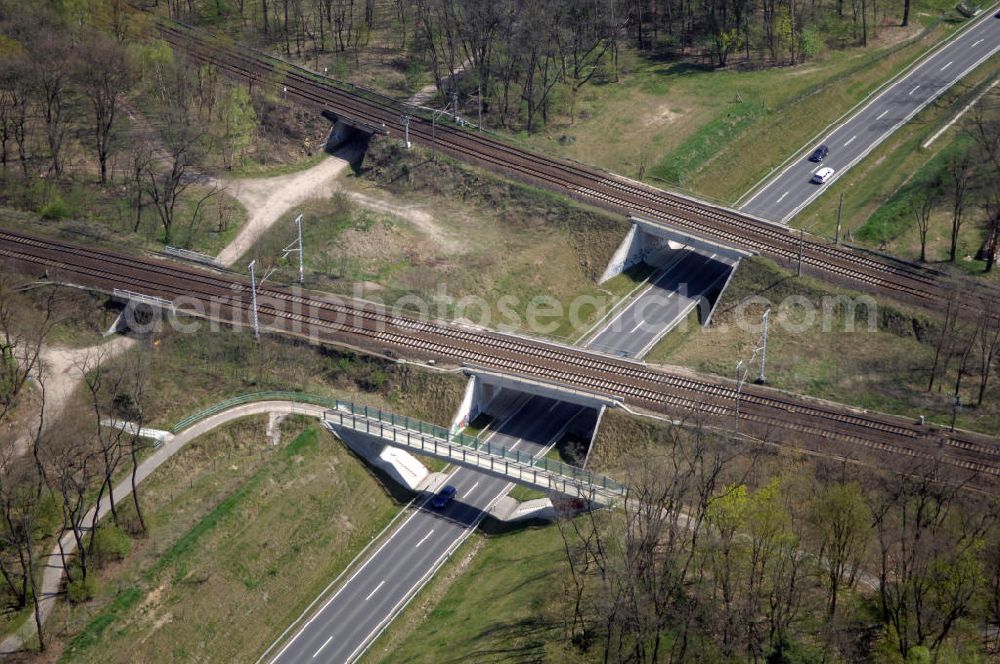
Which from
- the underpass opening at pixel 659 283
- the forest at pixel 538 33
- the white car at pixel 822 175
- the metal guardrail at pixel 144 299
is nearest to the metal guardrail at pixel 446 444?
the metal guardrail at pixel 144 299

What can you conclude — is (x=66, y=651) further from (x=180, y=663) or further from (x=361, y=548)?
(x=361, y=548)

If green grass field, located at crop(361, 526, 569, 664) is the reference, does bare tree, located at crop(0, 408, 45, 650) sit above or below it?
above

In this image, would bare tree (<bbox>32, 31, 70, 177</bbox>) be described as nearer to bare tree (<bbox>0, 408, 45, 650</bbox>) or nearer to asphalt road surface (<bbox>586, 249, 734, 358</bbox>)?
bare tree (<bbox>0, 408, 45, 650</bbox>)

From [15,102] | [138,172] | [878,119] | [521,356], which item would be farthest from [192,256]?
[878,119]

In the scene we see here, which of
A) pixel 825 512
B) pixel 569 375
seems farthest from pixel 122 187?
pixel 825 512

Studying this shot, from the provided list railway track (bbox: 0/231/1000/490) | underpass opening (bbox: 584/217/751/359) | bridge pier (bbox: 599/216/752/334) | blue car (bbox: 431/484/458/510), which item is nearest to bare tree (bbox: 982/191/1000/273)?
bridge pier (bbox: 599/216/752/334)

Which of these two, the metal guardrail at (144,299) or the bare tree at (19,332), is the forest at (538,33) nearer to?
the metal guardrail at (144,299)
